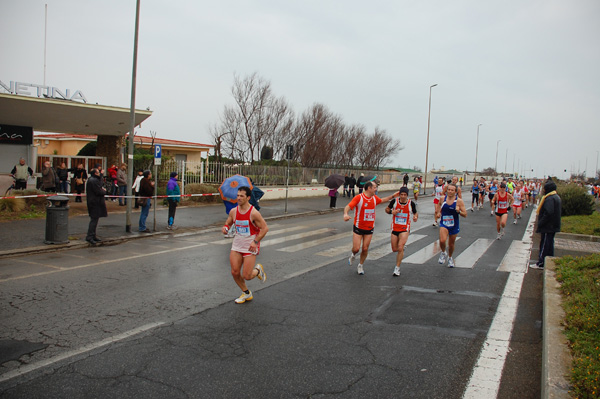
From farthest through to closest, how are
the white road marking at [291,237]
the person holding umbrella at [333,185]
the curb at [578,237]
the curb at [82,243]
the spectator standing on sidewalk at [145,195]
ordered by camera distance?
the person holding umbrella at [333,185] → the curb at [578,237] → the spectator standing on sidewalk at [145,195] → the white road marking at [291,237] → the curb at [82,243]

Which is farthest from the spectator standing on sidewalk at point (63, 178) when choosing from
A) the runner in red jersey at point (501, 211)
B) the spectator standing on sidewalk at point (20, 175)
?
the runner in red jersey at point (501, 211)

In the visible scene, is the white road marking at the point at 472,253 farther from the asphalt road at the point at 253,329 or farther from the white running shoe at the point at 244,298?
the white running shoe at the point at 244,298

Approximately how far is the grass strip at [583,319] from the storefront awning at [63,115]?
1815 centimetres

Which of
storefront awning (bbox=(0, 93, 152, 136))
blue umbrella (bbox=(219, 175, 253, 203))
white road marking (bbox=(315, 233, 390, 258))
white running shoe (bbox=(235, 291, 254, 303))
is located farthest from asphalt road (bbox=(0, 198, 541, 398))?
storefront awning (bbox=(0, 93, 152, 136))

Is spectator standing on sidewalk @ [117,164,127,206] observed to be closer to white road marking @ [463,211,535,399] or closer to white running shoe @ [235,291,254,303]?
white running shoe @ [235,291,254,303]

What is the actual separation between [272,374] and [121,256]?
671 centimetres

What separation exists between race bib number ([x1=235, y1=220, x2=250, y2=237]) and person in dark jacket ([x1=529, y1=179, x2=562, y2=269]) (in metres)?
6.45

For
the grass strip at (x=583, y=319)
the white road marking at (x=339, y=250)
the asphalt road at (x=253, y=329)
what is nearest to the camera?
the grass strip at (x=583, y=319)

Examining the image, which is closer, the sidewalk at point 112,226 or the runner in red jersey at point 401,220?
the runner in red jersey at point 401,220

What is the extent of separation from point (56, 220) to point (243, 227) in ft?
20.5

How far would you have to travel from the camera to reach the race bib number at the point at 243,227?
645 centimetres

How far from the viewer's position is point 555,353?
4344 millimetres

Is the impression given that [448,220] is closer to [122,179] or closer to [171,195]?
[171,195]

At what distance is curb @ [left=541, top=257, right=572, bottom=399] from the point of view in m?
3.65
